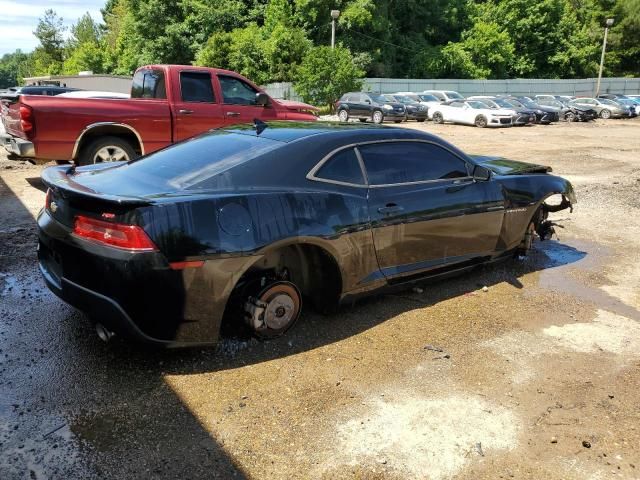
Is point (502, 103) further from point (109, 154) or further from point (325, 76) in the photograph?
point (109, 154)

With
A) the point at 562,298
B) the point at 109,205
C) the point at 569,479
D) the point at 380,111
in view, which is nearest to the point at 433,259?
the point at 562,298

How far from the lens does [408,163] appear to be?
4.41 m

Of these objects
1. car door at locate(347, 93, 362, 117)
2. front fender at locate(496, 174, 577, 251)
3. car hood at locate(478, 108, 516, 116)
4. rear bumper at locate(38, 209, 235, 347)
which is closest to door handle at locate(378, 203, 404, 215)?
rear bumper at locate(38, 209, 235, 347)

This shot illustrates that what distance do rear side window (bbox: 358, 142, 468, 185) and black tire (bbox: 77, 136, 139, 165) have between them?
4777mm

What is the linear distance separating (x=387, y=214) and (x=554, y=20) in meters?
61.2

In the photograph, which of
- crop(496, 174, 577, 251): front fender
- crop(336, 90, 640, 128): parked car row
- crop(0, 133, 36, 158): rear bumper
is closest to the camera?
crop(496, 174, 577, 251): front fender

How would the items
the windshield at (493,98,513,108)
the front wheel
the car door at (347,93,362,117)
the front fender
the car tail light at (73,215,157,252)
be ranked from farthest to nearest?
the windshield at (493,98,513,108) → the car door at (347,93,362,117) → the front fender → the front wheel → the car tail light at (73,215,157,252)

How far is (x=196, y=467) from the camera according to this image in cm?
260

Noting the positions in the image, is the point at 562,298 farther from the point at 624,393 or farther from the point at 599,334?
the point at 624,393

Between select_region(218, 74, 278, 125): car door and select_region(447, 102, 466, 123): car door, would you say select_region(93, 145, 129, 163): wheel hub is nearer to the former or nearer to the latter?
select_region(218, 74, 278, 125): car door

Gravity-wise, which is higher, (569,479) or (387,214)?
(387,214)

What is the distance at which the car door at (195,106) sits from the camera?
8.56 meters

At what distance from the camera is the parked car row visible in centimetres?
2664

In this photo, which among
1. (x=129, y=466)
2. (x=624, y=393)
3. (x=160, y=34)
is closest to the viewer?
(x=129, y=466)
